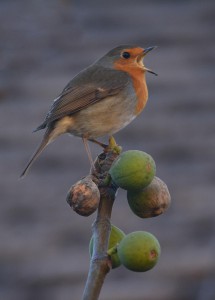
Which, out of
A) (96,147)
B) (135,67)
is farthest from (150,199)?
(96,147)

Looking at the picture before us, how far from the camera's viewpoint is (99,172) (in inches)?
68.0

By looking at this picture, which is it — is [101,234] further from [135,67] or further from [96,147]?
[96,147]

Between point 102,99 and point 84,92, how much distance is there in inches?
2.7

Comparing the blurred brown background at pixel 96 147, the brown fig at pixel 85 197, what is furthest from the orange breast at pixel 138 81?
the brown fig at pixel 85 197

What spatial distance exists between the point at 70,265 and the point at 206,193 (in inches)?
34.8

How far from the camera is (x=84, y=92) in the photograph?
3.16 metres

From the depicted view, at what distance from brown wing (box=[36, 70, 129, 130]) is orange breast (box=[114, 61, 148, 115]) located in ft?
0.10

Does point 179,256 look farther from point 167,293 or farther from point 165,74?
point 165,74

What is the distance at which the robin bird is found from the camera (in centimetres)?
297

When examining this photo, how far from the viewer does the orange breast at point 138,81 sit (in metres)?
3.16

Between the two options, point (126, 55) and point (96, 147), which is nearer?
point (126, 55)

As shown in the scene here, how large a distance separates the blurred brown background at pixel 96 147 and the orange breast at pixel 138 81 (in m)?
0.93

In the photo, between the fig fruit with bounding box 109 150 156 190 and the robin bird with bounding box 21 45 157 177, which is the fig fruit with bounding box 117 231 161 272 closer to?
the fig fruit with bounding box 109 150 156 190

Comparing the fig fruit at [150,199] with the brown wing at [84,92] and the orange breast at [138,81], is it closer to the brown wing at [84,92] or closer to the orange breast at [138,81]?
the brown wing at [84,92]
